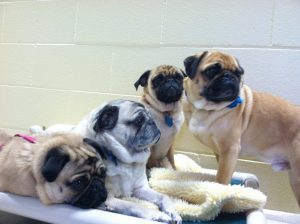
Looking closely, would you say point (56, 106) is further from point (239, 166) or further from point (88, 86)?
point (239, 166)

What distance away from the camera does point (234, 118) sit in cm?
162

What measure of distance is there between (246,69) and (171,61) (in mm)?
421

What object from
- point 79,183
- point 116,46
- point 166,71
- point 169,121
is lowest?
point 79,183

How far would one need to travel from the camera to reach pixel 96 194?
Result: 1182 mm

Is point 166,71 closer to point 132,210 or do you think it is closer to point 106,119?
point 106,119

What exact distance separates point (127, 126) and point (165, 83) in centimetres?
38

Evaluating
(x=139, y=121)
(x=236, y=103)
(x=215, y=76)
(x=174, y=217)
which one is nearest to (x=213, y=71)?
(x=215, y=76)

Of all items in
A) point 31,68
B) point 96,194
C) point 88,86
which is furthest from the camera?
point 31,68

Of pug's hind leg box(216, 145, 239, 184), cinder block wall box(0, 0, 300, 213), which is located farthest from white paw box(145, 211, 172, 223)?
cinder block wall box(0, 0, 300, 213)

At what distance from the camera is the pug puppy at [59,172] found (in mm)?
1155

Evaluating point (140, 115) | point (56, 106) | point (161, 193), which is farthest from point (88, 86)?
→ point (161, 193)

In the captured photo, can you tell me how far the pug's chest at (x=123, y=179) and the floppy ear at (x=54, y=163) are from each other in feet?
0.84

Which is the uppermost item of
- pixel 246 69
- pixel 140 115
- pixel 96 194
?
pixel 246 69

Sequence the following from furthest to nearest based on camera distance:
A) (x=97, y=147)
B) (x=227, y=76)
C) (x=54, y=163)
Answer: (x=227, y=76) → (x=97, y=147) → (x=54, y=163)
